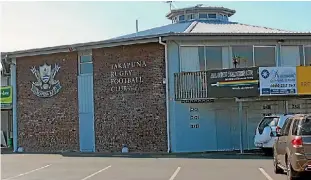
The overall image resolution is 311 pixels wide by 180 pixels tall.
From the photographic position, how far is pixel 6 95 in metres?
36.2

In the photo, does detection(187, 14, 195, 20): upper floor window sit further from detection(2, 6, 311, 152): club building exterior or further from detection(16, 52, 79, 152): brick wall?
detection(16, 52, 79, 152): brick wall

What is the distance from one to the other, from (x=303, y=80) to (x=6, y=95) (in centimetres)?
1887

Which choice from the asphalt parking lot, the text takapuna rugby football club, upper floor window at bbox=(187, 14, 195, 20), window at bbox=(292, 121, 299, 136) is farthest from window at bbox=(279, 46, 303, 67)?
window at bbox=(292, 121, 299, 136)

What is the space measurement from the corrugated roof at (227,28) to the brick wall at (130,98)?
3.14 meters

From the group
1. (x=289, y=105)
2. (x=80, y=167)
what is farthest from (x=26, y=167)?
(x=289, y=105)

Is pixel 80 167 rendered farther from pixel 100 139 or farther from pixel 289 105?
pixel 289 105

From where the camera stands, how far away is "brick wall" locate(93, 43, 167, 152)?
2947cm

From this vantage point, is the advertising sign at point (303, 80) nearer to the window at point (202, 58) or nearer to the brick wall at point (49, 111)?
the window at point (202, 58)

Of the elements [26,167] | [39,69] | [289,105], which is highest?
[39,69]

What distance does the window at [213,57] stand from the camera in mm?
30062

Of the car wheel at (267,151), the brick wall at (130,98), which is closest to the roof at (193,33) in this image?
the brick wall at (130,98)

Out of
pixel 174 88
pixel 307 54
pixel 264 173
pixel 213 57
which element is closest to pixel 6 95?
pixel 174 88

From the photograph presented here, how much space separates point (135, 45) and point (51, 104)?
655cm

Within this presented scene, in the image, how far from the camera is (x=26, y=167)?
73.3ft
